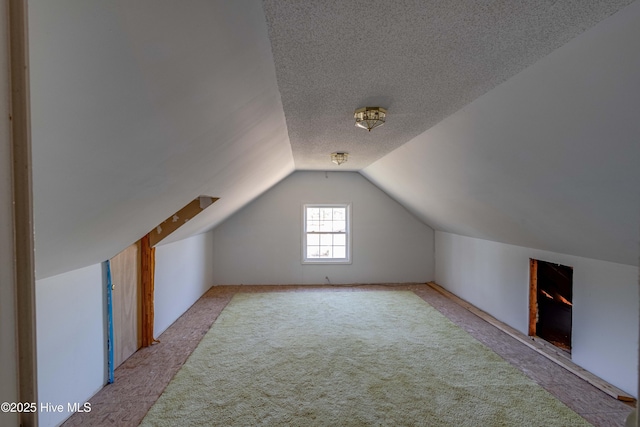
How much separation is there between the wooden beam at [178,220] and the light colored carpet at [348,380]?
1.25 meters

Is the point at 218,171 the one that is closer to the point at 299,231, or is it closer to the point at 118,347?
the point at 118,347

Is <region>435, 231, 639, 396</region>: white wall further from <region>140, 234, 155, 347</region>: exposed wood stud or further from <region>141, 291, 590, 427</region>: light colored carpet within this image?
<region>140, 234, 155, 347</region>: exposed wood stud

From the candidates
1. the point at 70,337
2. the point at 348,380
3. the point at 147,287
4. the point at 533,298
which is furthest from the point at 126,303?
the point at 533,298

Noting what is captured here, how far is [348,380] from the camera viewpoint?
9.24 ft

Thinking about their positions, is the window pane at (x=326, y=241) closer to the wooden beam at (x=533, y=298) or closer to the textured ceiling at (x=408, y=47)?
the wooden beam at (x=533, y=298)

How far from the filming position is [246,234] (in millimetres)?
6367

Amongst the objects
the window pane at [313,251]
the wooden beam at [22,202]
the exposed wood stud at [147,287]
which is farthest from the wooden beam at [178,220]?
the window pane at [313,251]

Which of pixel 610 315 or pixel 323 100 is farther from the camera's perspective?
pixel 610 315

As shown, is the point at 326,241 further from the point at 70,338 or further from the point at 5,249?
the point at 5,249

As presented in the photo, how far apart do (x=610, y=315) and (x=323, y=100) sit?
2.92 m

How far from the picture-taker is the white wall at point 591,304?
2.62m

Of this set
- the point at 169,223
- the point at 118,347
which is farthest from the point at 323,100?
the point at 118,347

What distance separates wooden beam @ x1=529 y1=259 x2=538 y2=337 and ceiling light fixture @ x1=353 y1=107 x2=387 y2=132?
2.64 meters

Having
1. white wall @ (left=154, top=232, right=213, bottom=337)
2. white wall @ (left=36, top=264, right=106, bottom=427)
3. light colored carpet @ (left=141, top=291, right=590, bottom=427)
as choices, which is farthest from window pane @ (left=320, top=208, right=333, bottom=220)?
white wall @ (left=36, top=264, right=106, bottom=427)
